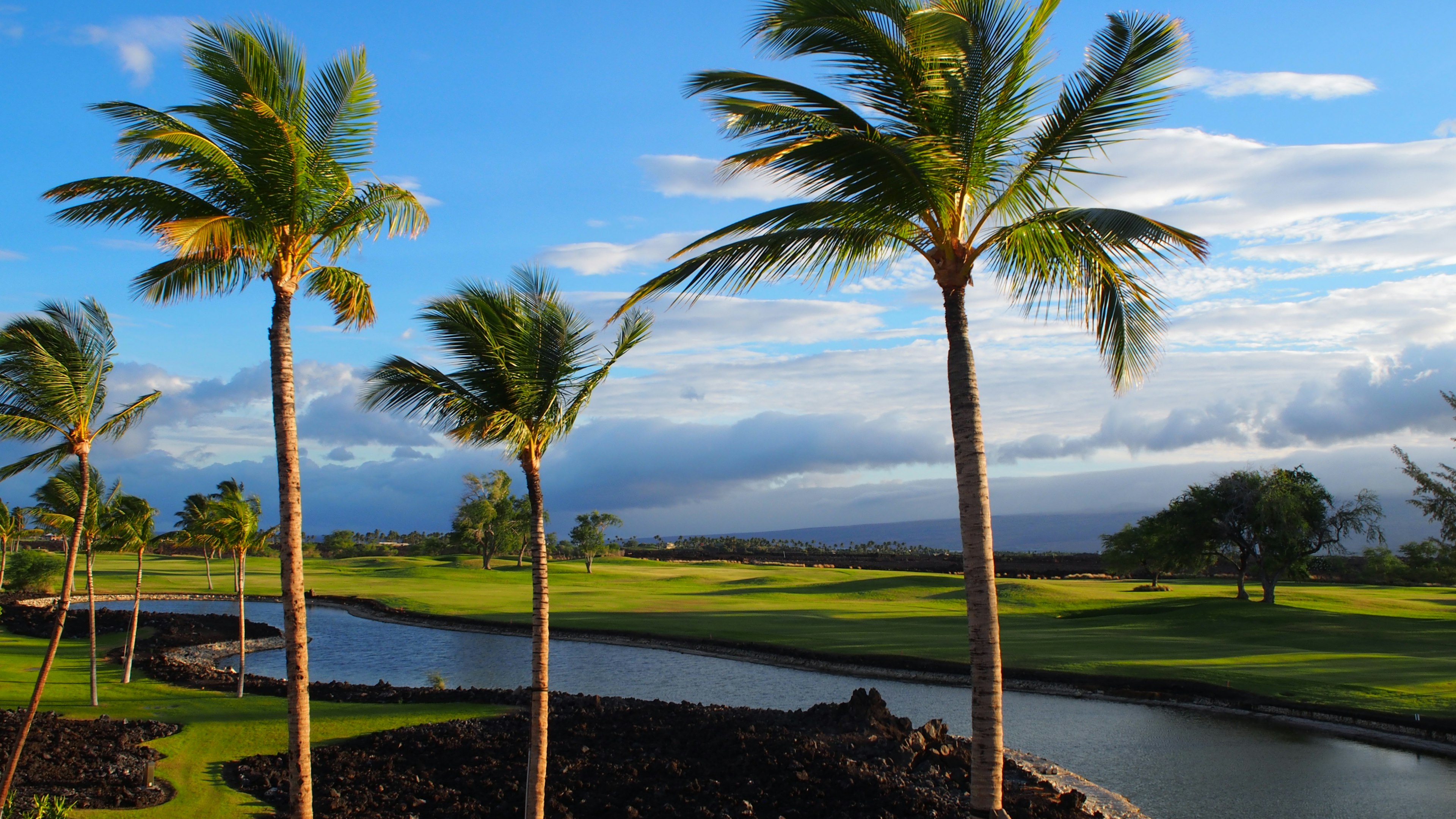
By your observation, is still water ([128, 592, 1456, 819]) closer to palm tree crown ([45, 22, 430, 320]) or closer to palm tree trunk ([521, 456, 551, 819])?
palm tree trunk ([521, 456, 551, 819])

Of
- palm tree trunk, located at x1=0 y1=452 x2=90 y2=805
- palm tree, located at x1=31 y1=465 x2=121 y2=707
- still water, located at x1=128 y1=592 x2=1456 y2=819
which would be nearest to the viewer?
palm tree trunk, located at x1=0 y1=452 x2=90 y2=805

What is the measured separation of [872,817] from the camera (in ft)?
39.5

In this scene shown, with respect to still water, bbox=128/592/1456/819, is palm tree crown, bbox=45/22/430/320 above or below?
above

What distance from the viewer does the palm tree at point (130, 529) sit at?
24.0 m

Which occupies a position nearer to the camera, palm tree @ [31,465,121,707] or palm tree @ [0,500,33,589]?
palm tree @ [31,465,121,707]

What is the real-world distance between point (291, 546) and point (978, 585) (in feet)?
22.0

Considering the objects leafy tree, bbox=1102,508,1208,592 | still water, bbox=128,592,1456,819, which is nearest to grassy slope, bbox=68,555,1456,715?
leafy tree, bbox=1102,508,1208,592

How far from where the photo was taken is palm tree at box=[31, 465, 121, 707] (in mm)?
21500

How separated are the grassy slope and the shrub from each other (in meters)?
5.51

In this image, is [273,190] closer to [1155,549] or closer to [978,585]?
[978,585]

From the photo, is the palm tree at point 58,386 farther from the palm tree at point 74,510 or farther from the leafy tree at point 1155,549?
the leafy tree at point 1155,549

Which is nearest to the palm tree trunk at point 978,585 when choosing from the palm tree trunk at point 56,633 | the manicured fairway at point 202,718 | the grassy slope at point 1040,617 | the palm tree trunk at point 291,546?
the palm tree trunk at point 291,546

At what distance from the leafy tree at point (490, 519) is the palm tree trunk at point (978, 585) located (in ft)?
248

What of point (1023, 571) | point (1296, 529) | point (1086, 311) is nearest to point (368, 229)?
point (1086, 311)
